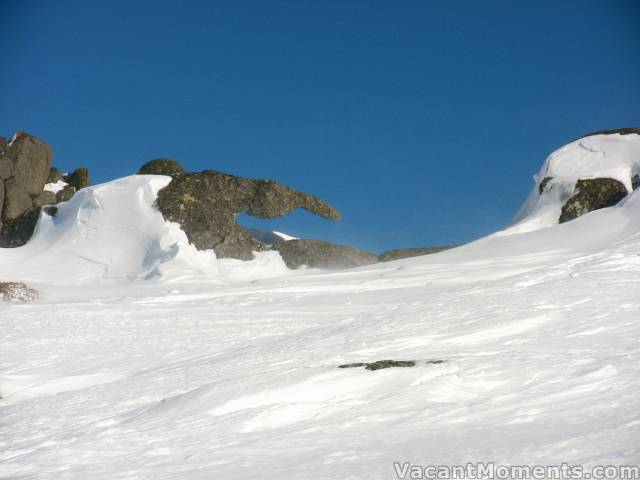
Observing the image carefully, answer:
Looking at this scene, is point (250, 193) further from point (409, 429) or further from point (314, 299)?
point (409, 429)

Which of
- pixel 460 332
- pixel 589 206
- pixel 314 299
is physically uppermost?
pixel 589 206

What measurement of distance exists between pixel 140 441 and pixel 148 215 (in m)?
14.8

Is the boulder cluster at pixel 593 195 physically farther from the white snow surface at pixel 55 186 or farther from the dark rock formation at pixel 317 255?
the white snow surface at pixel 55 186

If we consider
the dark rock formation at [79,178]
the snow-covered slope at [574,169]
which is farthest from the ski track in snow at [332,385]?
the dark rock formation at [79,178]

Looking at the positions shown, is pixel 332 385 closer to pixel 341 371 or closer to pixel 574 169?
pixel 341 371

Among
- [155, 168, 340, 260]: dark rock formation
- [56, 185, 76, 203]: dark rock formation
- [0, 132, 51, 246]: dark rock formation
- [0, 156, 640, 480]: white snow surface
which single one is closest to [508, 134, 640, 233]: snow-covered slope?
[0, 156, 640, 480]: white snow surface

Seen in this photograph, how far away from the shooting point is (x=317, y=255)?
19094mm

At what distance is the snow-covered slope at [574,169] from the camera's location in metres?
19.3

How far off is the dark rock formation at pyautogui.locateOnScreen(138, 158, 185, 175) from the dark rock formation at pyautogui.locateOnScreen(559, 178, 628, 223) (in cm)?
1203

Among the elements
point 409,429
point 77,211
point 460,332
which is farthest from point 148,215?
point 409,429

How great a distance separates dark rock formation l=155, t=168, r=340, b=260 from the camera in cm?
1891

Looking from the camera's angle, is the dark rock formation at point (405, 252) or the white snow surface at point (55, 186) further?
the white snow surface at point (55, 186)

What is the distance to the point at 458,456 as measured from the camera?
11.4 feet

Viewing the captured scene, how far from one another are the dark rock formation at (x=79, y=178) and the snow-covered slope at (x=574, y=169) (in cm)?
1641
